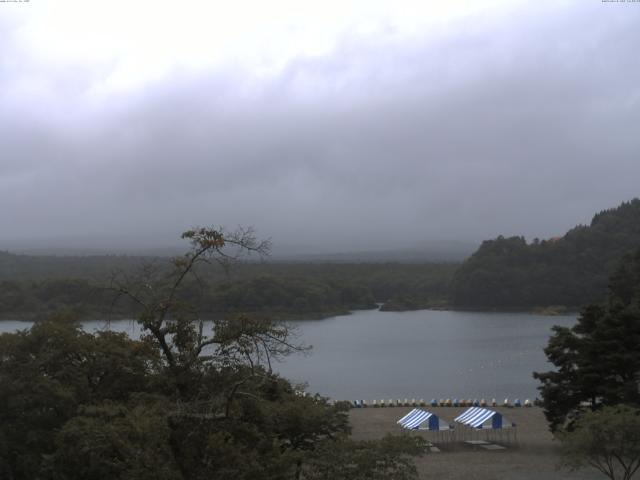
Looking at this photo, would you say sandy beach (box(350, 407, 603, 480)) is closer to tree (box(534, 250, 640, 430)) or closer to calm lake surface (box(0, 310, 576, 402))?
tree (box(534, 250, 640, 430))

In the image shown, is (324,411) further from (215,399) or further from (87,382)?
(215,399)

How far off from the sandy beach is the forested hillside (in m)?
43.6

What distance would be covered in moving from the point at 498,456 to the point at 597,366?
2733mm

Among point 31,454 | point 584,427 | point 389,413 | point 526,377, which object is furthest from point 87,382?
point 526,377

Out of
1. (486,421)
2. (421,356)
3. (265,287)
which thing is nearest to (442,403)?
(486,421)

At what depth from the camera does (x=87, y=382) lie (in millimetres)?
11102

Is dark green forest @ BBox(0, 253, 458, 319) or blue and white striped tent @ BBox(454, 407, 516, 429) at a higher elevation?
dark green forest @ BBox(0, 253, 458, 319)

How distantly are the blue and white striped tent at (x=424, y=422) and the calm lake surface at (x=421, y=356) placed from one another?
431 cm

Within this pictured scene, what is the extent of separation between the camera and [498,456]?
51.2ft

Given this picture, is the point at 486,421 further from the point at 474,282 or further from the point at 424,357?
the point at 474,282

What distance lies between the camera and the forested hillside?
62.2 m

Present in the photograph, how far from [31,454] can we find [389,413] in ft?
43.3

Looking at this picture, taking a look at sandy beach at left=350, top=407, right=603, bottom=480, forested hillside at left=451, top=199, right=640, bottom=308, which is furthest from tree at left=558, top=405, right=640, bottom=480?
forested hillside at left=451, top=199, right=640, bottom=308

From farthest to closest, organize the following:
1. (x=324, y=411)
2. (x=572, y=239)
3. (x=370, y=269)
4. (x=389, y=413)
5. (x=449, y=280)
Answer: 1. (x=370, y=269)
2. (x=449, y=280)
3. (x=572, y=239)
4. (x=389, y=413)
5. (x=324, y=411)
